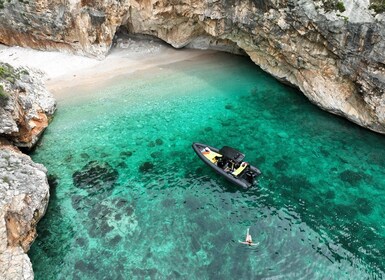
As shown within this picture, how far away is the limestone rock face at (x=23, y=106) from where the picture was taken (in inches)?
742

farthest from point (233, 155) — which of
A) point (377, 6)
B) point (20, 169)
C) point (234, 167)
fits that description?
point (377, 6)

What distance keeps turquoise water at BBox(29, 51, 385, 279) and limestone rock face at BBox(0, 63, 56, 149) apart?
102 centimetres

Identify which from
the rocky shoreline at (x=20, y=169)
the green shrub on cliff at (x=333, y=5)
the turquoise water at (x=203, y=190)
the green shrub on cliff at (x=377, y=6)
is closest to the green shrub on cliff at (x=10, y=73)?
the rocky shoreline at (x=20, y=169)

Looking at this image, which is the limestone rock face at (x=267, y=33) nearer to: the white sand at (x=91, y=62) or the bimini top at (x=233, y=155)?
the white sand at (x=91, y=62)

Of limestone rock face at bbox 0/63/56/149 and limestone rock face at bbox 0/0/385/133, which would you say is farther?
limestone rock face at bbox 0/0/385/133

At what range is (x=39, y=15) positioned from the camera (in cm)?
2922

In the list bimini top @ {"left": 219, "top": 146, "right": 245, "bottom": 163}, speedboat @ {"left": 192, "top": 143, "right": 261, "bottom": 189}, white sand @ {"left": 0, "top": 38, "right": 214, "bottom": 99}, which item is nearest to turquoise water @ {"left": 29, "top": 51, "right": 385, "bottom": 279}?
speedboat @ {"left": 192, "top": 143, "right": 261, "bottom": 189}

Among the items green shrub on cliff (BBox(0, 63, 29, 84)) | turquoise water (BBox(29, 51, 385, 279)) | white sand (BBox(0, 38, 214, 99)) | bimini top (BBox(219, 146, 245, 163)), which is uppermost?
green shrub on cliff (BBox(0, 63, 29, 84))

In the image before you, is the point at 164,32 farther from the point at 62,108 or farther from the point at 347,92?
the point at 347,92

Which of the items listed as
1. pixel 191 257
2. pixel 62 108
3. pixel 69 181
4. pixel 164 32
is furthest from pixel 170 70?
pixel 191 257

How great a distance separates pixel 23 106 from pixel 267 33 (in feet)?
58.3

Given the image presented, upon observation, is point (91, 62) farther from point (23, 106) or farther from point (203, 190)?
point (203, 190)

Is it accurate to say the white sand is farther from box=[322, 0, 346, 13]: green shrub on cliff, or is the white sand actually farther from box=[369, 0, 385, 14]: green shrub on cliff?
box=[369, 0, 385, 14]: green shrub on cliff

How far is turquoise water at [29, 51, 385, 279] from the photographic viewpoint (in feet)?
51.0
